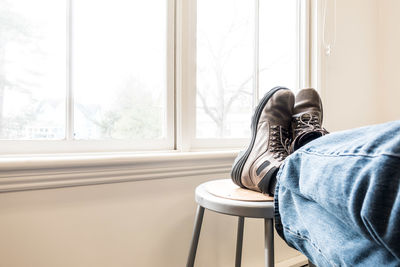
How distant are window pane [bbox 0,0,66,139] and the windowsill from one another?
3.9 inches

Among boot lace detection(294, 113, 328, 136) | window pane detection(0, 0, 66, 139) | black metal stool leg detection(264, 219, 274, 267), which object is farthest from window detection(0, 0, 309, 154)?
black metal stool leg detection(264, 219, 274, 267)

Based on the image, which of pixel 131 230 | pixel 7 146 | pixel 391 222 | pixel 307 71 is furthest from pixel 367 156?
pixel 307 71

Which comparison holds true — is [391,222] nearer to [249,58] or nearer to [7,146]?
[7,146]

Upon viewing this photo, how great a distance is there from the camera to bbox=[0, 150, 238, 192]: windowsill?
0.65m

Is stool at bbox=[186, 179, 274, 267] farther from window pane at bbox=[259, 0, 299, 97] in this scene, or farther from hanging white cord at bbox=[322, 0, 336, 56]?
hanging white cord at bbox=[322, 0, 336, 56]

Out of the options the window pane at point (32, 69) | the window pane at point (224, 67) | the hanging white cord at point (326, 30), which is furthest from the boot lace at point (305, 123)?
the hanging white cord at point (326, 30)

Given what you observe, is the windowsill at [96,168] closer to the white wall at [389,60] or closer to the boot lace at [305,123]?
the boot lace at [305,123]

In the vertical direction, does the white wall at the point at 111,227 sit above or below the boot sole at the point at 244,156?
below

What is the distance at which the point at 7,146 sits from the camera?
73 cm

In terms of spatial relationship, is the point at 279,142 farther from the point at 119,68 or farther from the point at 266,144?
the point at 119,68

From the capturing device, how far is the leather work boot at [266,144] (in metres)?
0.57

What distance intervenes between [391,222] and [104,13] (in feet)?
2.97

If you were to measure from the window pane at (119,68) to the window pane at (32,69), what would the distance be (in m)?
0.05

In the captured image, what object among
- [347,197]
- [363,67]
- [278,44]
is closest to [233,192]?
[347,197]
